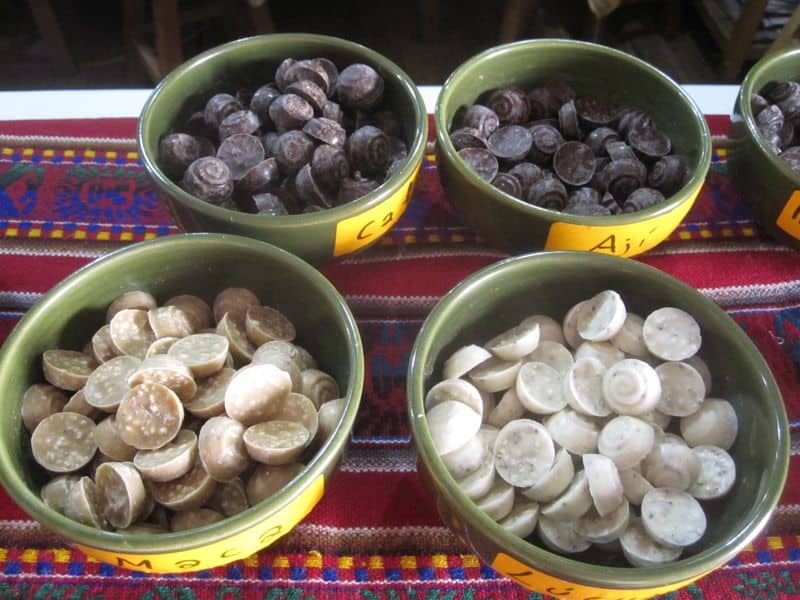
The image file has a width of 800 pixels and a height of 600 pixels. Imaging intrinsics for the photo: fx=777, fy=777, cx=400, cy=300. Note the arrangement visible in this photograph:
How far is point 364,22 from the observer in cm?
208

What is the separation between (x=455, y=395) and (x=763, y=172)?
0.44 m

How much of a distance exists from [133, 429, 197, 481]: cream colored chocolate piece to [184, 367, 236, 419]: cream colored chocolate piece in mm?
29

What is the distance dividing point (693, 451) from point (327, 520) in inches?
12.6

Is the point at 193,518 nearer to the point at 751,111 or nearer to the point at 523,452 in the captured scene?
the point at 523,452

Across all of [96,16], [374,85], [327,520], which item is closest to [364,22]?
[96,16]

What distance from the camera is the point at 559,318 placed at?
768 millimetres

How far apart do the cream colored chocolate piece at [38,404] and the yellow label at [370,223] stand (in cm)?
28

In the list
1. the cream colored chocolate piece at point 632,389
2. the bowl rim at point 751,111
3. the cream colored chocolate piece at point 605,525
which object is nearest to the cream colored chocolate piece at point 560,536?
the cream colored chocolate piece at point 605,525

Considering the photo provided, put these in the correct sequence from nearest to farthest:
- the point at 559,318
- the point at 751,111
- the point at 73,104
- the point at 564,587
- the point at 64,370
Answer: the point at 564,587
the point at 64,370
the point at 559,318
the point at 751,111
the point at 73,104

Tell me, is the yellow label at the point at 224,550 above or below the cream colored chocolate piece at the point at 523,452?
above

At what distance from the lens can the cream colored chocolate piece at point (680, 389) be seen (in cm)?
68

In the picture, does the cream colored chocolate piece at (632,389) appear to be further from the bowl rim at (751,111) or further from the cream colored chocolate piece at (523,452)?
the bowl rim at (751,111)

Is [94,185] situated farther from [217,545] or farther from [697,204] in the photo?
[697,204]

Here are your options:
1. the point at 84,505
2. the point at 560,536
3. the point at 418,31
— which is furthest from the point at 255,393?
the point at 418,31
